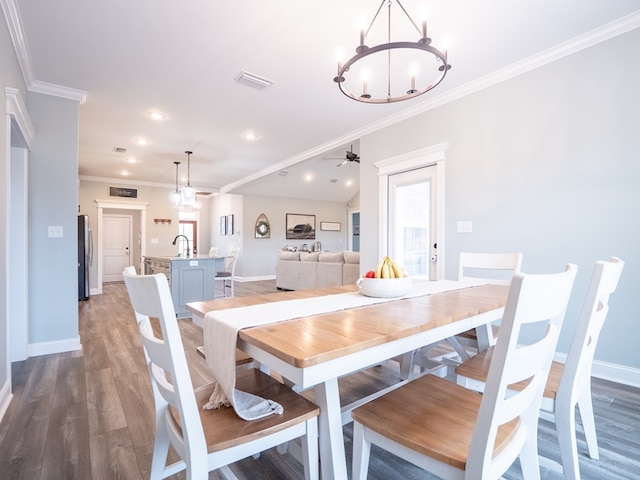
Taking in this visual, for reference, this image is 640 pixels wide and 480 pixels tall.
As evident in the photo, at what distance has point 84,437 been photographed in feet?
5.71

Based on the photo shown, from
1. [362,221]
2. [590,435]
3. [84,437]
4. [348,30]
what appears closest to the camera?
[590,435]

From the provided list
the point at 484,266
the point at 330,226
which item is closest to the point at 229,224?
the point at 330,226

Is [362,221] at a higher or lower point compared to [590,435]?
higher

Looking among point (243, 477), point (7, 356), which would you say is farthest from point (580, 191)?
point (7, 356)

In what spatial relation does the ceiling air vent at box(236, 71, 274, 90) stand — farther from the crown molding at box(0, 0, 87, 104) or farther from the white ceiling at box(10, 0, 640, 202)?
the crown molding at box(0, 0, 87, 104)

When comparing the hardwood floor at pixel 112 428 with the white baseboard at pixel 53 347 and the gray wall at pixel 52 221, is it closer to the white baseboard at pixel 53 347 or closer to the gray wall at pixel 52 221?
the white baseboard at pixel 53 347

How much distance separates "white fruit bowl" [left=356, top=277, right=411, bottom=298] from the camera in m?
1.56

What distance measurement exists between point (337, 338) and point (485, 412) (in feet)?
1.33

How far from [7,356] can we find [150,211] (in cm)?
635

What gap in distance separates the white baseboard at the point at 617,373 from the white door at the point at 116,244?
9.35 m

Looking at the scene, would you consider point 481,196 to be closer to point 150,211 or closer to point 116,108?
point 116,108

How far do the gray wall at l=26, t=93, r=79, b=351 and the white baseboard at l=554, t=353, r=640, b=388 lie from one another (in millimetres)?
4654

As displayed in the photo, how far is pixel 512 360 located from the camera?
0.76 m

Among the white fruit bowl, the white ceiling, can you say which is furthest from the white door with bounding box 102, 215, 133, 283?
the white fruit bowl
